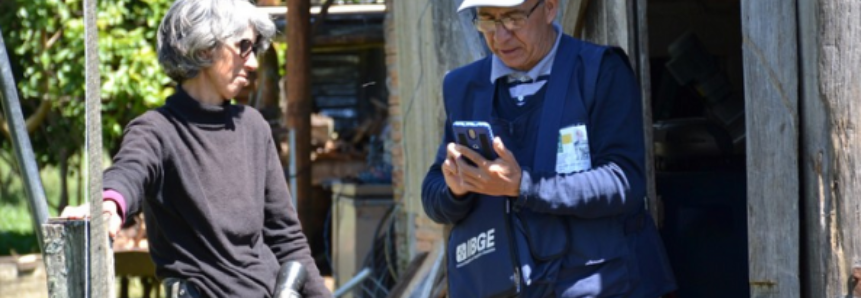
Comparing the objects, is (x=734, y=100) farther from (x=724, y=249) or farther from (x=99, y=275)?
Result: (x=99, y=275)

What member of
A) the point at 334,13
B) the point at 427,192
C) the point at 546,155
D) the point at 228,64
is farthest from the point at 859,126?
the point at 334,13

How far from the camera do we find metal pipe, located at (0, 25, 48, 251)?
3473 mm

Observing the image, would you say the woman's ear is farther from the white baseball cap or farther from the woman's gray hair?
the white baseball cap

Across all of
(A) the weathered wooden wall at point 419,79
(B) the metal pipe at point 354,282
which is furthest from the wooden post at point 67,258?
(B) the metal pipe at point 354,282

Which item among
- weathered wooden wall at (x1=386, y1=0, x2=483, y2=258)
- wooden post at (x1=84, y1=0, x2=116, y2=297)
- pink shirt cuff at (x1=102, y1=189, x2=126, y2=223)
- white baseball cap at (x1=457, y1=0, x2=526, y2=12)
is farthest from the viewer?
weathered wooden wall at (x1=386, y1=0, x2=483, y2=258)

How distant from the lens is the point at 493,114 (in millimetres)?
3949

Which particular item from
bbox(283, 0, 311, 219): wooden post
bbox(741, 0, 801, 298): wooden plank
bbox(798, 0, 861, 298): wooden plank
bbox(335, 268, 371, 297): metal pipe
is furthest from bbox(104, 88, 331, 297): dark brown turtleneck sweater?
bbox(283, 0, 311, 219): wooden post

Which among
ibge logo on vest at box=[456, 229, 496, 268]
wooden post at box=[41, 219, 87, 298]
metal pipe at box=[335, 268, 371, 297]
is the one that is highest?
wooden post at box=[41, 219, 87, 298]

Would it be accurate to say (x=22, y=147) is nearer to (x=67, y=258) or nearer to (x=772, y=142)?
(x=67, y=258)

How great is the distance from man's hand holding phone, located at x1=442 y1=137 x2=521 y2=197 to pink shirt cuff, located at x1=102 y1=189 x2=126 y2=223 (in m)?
0.84

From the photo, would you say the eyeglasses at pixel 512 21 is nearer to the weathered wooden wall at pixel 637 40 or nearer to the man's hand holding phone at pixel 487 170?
the man's hand holding phone at pixel 487 170

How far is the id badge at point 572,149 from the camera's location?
12.4ft

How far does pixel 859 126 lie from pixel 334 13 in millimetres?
9378

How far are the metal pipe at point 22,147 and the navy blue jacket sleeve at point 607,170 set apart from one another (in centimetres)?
120
